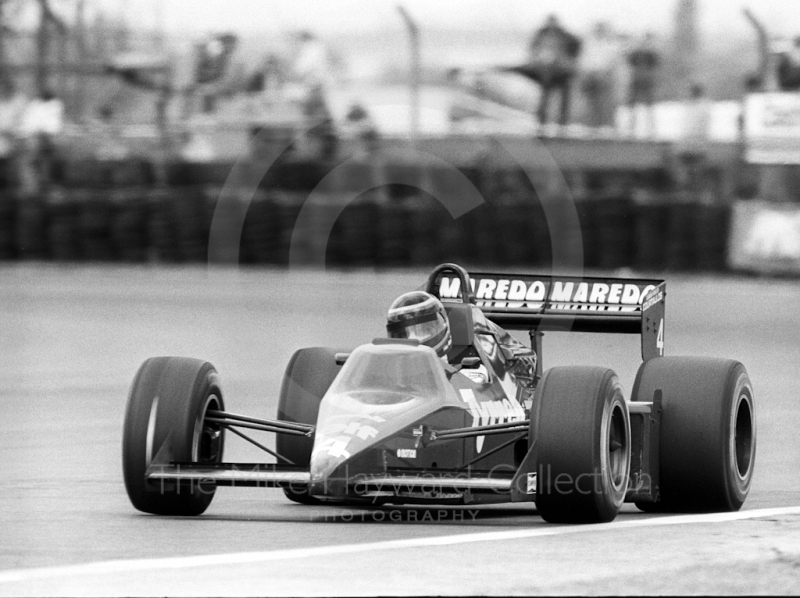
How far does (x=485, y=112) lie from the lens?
3459cm

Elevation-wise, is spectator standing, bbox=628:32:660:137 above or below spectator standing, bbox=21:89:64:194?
above

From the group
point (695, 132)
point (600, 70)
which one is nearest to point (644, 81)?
point (600, 70)

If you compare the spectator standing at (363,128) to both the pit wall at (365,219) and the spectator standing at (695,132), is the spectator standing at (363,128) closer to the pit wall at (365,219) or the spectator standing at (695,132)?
the pit wall at (365,219)

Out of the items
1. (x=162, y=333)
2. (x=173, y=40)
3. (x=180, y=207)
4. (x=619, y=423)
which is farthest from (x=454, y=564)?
(x=173, y=40)

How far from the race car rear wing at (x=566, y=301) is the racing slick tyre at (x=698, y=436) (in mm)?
920

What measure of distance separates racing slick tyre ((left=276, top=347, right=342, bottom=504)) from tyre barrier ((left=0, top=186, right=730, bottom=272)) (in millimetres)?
19691

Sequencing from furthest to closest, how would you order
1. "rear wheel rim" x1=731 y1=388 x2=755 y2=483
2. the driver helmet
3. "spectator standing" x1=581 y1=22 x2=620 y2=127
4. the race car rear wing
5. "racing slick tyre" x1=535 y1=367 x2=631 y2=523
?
"spectator standing" x1=581 y1=22 x2=620 y2=127
the race car rear wing
"rear wheel rim" x1=731 y1=388 x2=755 y2=483
the driver helmet
"racing slick tyre" x1=535 y1=367 x2=631 y2=523

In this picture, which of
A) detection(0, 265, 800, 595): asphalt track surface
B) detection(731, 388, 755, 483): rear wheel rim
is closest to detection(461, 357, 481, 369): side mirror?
detection(0, 265, 800, 595): asphalt track surface

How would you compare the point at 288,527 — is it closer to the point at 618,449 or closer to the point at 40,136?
the point at 618,449

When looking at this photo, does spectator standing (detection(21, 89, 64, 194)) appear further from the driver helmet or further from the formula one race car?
the driver helmet

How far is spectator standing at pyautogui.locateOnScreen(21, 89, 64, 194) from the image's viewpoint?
118ft

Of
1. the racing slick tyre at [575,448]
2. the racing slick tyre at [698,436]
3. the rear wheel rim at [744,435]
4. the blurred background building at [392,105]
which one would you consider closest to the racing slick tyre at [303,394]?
the racing slick tyre at [698,436]

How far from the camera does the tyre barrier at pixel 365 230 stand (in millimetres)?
30016

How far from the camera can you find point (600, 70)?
111ft
